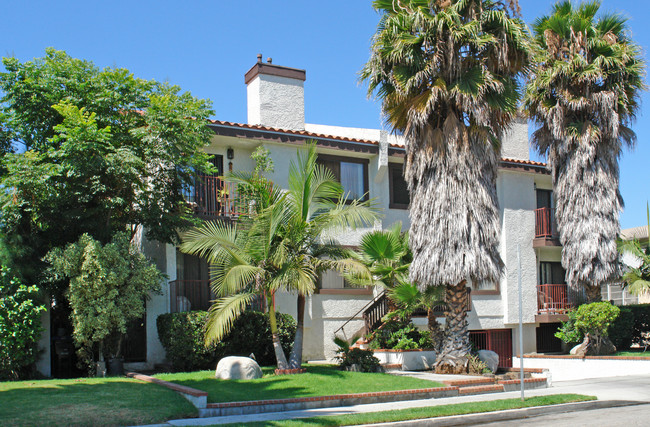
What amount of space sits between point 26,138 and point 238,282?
6575 millimetres

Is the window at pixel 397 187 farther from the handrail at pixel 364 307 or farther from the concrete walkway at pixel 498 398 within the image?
the concrete walkway at pixel 498 398

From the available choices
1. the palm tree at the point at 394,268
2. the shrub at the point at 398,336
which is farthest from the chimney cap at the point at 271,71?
the shrub at the point at 398,336

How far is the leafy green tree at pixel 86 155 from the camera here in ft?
47.5

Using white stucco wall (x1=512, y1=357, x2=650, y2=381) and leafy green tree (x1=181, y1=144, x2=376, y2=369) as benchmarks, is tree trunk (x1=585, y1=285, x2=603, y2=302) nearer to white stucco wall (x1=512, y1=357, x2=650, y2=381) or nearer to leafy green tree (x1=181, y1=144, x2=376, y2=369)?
white stucco wall (x1=512, y1=357, x2=650, y2=381)

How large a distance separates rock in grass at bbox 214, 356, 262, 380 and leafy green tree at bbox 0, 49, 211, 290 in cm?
389

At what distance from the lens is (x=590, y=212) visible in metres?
22.1

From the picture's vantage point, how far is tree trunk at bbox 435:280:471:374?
1617cm

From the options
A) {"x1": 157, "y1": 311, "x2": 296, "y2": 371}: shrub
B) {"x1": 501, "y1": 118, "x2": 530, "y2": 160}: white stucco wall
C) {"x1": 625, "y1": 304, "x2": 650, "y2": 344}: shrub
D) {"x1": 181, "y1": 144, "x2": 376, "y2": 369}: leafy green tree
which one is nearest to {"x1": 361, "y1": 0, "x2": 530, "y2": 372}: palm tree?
{"x1": 181, "y1": 144, "x2": 376, "y2": 369}: leafy green tree

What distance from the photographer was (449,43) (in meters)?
16.4

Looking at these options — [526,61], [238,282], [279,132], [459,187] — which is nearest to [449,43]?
[526,61]

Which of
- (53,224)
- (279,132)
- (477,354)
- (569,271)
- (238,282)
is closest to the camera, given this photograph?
(238,282)

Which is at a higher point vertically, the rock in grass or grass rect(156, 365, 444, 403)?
the rock in grass

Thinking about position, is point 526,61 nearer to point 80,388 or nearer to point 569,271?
point 569,271

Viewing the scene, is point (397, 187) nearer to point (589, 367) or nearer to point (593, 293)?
point (593, 293)
